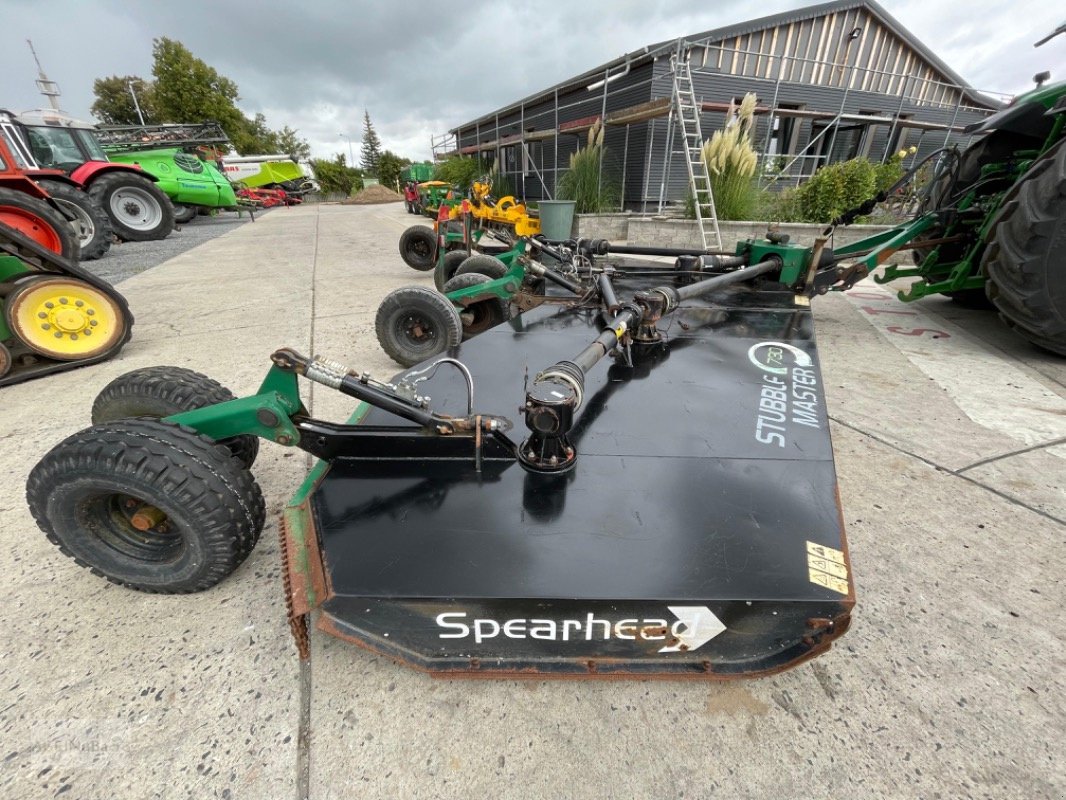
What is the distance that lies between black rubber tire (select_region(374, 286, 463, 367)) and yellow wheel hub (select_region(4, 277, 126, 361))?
212cm

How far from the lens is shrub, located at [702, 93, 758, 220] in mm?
7664

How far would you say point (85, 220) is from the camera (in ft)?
25.3

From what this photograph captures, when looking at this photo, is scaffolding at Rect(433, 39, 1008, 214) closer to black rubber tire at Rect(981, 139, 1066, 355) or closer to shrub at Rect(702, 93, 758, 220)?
shrub at Rect(702, 93, 758, 220)

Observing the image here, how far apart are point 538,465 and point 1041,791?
138 centimetres

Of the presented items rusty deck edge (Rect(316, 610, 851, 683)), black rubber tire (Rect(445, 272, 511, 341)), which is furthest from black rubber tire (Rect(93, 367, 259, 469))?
black rubber tire (Rect(445, 272, 511, 341))

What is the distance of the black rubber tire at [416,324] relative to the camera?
3.06 m

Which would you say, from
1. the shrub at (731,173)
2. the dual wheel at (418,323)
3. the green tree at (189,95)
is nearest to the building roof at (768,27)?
the shrub at (731,173)

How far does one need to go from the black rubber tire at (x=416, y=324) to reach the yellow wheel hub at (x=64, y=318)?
2118 mm

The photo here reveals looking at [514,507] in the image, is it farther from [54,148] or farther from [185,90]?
[185,90]

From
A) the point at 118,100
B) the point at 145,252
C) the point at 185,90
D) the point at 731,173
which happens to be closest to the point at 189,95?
the point at 185,90

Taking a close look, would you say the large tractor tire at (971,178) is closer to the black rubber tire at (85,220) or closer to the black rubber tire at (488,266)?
the black rubber tire at (488,266)

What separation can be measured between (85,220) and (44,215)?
4.29 meters

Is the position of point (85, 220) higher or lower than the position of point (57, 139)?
lower

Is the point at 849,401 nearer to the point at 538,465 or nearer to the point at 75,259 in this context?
the point at 538,465
